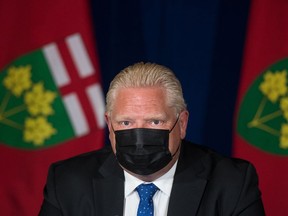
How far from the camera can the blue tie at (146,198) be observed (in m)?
2.23

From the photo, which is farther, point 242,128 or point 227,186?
point 242,128

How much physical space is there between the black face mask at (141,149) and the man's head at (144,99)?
0.02m

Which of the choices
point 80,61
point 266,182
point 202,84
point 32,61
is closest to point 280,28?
point 202,84

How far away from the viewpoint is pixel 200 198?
229 centimetres

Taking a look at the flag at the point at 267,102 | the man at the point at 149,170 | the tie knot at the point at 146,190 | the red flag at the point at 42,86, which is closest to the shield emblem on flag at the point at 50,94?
the red flag at the point at 42,86

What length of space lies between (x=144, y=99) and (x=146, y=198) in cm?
33

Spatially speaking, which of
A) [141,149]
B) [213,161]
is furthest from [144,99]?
[213,161]

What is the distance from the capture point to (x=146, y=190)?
227cm

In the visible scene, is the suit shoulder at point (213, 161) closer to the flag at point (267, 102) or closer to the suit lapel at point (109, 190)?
the suit lapel at point (109, 190)

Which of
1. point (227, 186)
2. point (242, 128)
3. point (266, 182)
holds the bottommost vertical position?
point (266, 182)

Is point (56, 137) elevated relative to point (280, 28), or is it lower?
lower

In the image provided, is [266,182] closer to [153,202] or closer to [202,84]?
[202,84]

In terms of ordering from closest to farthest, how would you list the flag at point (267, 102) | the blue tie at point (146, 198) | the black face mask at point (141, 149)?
the black face mask at point (141, 149) < the blue tie at point (146, 198) < the flag at point (267, 102)

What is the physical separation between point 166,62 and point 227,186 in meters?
1.13
